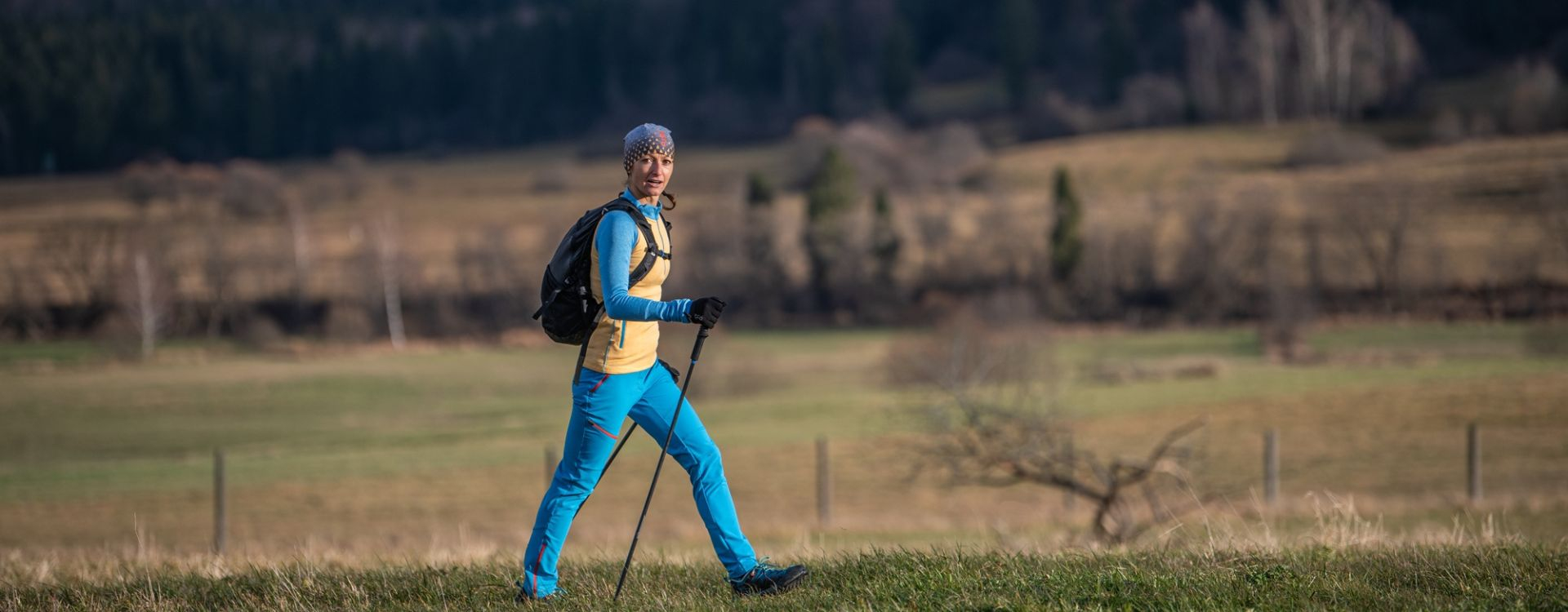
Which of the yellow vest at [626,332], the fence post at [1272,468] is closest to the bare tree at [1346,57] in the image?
the fence post at [1272,468]

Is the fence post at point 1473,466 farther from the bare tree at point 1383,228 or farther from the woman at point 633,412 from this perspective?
the bare tree at point 1383,228

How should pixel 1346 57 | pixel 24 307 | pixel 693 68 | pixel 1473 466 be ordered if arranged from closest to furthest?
pixel 1473 466 < pixel 24 307 < pixel 1346 57 < pixel 693 68

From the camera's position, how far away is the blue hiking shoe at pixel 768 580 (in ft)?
18.9

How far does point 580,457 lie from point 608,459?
146 mm

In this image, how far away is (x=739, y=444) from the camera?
36.8 m

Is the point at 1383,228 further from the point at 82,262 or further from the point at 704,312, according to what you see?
the point at 704,312

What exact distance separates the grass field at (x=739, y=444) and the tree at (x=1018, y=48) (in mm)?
78727

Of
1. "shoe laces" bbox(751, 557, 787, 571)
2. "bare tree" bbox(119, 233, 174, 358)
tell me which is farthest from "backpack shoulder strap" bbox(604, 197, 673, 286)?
"bare tree" bbox(119, 233, 174, 358)

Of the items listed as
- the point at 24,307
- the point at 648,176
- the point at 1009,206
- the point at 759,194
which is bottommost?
the point at 24,307

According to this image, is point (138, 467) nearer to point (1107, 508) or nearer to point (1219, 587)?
point (1107, 508)

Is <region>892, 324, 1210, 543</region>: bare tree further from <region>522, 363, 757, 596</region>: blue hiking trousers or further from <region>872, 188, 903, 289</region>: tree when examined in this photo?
<region>872, 188, 903, 289</region>: tree

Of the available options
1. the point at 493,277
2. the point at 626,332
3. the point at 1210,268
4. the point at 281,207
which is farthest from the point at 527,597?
the point at 281,207

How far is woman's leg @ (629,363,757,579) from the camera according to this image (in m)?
5.98

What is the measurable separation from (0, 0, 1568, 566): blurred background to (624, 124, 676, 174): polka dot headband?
3.17 m
